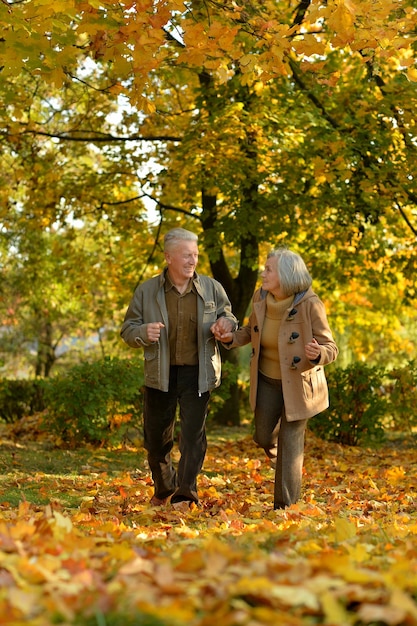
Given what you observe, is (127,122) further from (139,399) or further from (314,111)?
(139,399)

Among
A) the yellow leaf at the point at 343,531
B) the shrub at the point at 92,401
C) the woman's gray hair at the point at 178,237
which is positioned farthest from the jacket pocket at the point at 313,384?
the shrub at the point at 92,401

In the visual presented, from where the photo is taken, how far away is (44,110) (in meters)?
18.2

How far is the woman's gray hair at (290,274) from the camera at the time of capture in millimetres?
5816

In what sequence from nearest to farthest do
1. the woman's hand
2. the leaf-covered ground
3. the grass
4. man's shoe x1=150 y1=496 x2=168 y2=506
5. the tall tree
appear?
the leaf-covered ground < the woman's hand < man's shoe x1=150 y1=496 x2=168 y2=506 < the grass < the tall tree

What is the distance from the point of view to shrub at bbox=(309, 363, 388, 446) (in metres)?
12.3

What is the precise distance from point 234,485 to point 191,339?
2.38m

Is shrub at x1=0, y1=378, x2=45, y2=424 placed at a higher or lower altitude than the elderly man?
lower

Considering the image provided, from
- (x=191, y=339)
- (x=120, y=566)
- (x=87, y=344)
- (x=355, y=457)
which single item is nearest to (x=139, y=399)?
(x=355, y=457)

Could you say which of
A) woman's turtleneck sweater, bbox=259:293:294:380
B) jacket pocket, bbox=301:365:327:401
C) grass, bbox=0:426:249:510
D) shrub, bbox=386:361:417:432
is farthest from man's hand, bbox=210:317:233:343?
shrub, bbox=386:361:417:432

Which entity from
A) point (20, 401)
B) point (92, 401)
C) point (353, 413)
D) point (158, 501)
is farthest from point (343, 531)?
point (20, 401)

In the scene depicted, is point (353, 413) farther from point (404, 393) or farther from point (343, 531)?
point (343, 531)

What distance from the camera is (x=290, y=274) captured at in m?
5.82

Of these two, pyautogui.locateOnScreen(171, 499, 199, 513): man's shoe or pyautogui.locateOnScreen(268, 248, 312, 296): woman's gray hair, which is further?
pyautogui.locateOnScreen(171, 499, 199, 513): man's shoe

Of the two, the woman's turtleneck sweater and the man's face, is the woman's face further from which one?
the man's face
